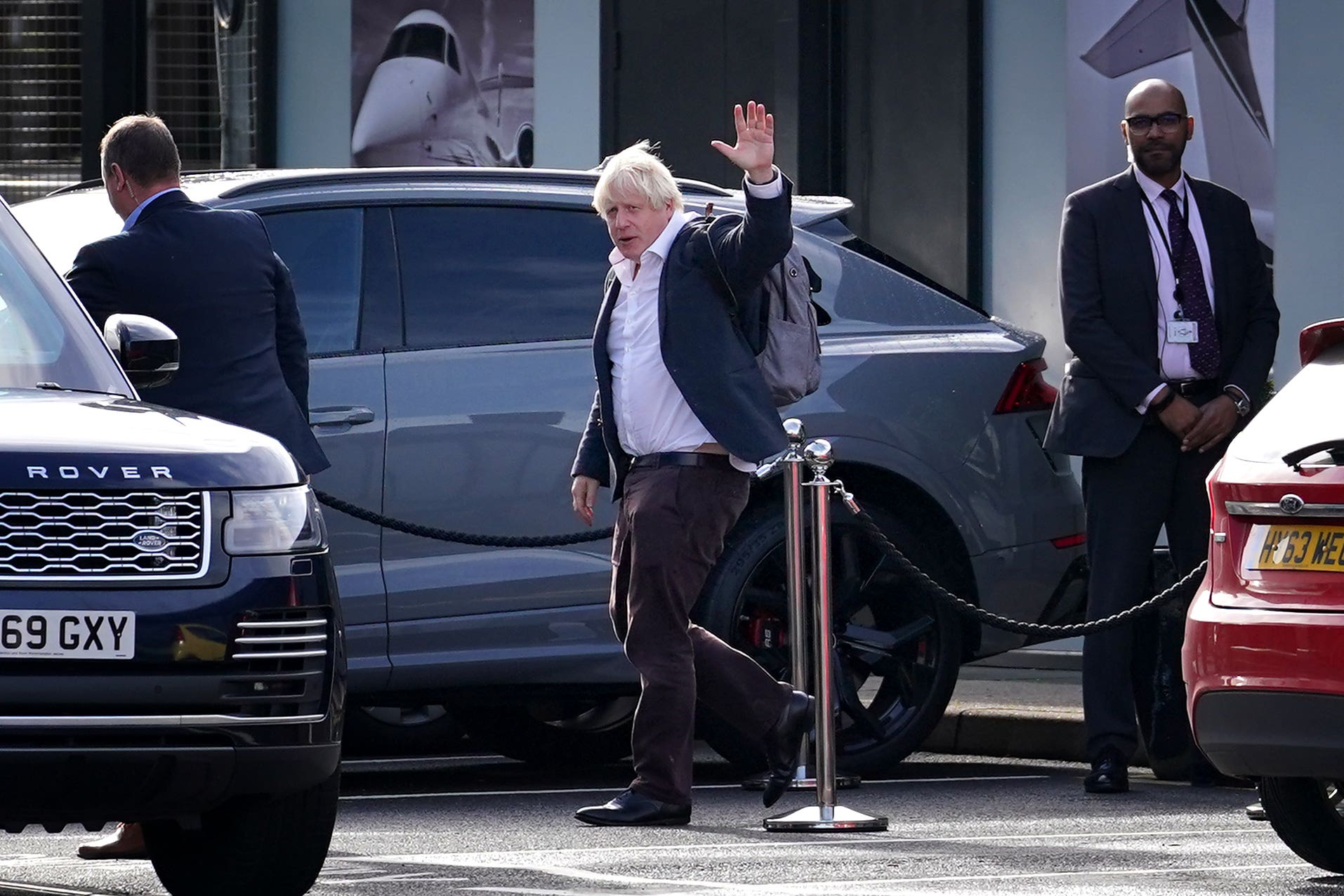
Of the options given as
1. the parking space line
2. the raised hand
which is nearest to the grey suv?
the raised hand

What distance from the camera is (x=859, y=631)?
877 cm

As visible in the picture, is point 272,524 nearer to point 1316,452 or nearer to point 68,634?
point 68,634

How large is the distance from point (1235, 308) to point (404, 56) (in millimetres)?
6541

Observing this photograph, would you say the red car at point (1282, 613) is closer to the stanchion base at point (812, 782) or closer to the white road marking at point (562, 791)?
the stanchion base at point (812, 782)

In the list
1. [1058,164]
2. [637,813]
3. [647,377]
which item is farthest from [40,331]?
[1058,164]

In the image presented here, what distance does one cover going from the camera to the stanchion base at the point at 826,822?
744 cm

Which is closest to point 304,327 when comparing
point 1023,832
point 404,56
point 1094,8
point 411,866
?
point 411,866

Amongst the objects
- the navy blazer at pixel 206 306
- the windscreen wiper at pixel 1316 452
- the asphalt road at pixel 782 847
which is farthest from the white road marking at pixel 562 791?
the windscreen wiper at pixel 1316 452

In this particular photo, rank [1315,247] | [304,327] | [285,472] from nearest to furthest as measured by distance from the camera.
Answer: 1. [285,472]
2. [304,327]
3. [1315,247]

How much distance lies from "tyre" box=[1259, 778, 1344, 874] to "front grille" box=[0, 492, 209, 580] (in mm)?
2602

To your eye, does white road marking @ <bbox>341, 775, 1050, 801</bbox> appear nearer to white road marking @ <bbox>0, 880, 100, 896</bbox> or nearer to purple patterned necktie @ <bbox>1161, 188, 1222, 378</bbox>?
purple patterned necktie @ <bbox>1161, 188, 1222, 378</bbox>

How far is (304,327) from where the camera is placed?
830cm

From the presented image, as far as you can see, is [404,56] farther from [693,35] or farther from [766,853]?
[766,853]

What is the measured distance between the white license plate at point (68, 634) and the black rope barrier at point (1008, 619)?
2870 millimetres
